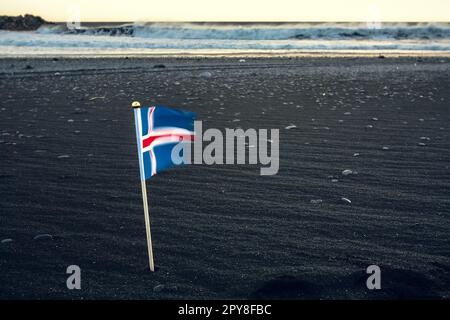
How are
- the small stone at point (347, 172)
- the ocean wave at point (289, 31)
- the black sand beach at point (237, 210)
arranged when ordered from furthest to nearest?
the ocean wave at point (289, 31)
the small stone at point (347, 172)
the black sand beach at point (237, 210)

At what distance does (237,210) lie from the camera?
4406 mm

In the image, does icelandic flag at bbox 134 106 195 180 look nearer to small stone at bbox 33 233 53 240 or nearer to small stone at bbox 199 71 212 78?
small stone at bbox 33 233 53 240

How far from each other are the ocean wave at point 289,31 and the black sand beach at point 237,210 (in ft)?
130

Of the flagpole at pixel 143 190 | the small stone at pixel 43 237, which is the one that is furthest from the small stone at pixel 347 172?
the small stone at pixel 43 237

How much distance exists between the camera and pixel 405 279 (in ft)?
10.7

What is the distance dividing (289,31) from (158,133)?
155 ft

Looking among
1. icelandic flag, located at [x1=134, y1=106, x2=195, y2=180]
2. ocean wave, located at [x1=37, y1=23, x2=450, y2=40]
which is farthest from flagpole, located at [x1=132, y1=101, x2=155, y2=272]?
ocean wave, located at [x1=37, y1=23, x2=450, y2=40]

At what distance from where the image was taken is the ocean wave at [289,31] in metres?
46.6

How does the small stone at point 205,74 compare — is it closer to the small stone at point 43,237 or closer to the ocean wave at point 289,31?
the small stone at point 43,237

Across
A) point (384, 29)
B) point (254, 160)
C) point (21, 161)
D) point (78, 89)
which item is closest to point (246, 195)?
point (254, 160)

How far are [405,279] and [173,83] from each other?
10504 millimetres

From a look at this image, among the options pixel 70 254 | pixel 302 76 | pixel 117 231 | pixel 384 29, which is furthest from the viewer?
pixel 384 29
